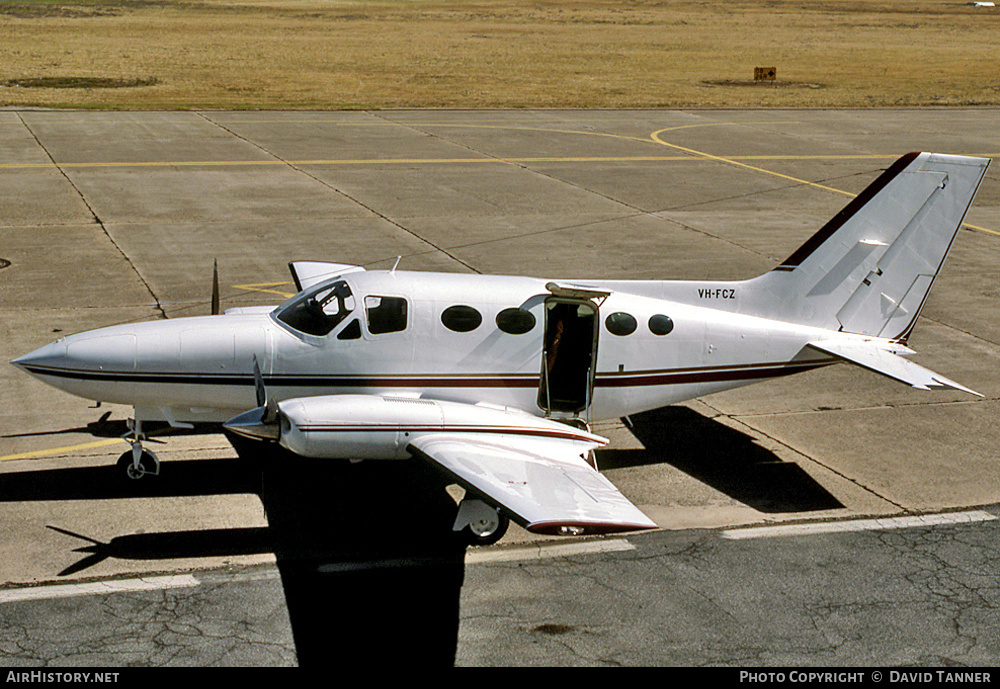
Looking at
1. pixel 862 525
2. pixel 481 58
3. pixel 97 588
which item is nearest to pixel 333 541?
pixel 97 588

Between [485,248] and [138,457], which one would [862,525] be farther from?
[485,248]

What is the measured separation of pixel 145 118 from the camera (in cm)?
4881

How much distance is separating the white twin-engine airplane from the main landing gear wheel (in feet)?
0.09

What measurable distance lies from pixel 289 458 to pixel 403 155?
2721 cm

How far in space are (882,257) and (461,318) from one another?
6640 millimetres

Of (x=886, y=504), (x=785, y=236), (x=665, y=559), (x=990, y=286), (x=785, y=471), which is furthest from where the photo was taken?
(x=785, y=236)

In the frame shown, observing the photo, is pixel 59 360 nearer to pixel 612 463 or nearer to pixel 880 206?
pixel 612 463

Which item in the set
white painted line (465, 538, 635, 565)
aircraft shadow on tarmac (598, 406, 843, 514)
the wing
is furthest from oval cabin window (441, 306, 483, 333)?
white painted line (465, 538, 635, 565)

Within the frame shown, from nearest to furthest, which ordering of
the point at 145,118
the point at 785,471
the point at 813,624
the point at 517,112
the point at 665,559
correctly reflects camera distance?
the point at 813,624 → the point at 665,559 → the point at 785,471 → the point at 145,118 → the point at 517,112

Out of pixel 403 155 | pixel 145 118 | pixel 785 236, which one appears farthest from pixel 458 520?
pixel 145 118

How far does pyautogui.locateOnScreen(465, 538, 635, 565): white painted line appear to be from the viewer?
13008mm

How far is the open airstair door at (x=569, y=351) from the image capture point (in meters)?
14.8

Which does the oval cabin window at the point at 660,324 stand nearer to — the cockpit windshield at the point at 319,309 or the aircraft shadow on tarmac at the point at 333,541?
the aircraft shadow on tarmac at the point at 333,541

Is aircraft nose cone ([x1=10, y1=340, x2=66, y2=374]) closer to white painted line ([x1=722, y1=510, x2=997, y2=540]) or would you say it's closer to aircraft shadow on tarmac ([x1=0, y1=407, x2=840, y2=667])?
aircraft shadow on tarmac ([x1=0, y1=407, x2=840, y2=667])
